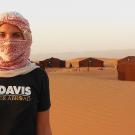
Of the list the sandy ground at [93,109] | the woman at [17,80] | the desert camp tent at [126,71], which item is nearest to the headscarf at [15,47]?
the woman at [17,80]

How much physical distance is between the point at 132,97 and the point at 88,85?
428cm

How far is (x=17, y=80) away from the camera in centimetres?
334

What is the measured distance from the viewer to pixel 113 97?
600 inches

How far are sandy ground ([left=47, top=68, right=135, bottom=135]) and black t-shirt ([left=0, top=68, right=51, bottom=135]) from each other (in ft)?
22.1

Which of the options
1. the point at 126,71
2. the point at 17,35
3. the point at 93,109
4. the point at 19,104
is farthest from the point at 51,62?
the point at 19,104

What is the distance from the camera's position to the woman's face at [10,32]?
11.1 feet

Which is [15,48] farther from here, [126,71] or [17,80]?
[126,71]

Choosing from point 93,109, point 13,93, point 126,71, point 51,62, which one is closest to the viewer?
point 13,93

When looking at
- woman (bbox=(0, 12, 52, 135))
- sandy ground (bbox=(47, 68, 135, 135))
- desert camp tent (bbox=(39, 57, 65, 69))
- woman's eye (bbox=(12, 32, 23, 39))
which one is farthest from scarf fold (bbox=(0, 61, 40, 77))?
desert camp tent (bbox=(39, 57, 65, 69))

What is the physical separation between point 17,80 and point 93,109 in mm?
9646

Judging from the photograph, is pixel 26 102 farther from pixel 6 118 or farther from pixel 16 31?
pixel 16 31

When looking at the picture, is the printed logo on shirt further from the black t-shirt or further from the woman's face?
the woman's face

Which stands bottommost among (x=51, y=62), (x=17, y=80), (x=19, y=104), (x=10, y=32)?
(x=51, y=62)

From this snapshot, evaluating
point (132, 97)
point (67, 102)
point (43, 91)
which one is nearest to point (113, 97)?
point (132, 97)
